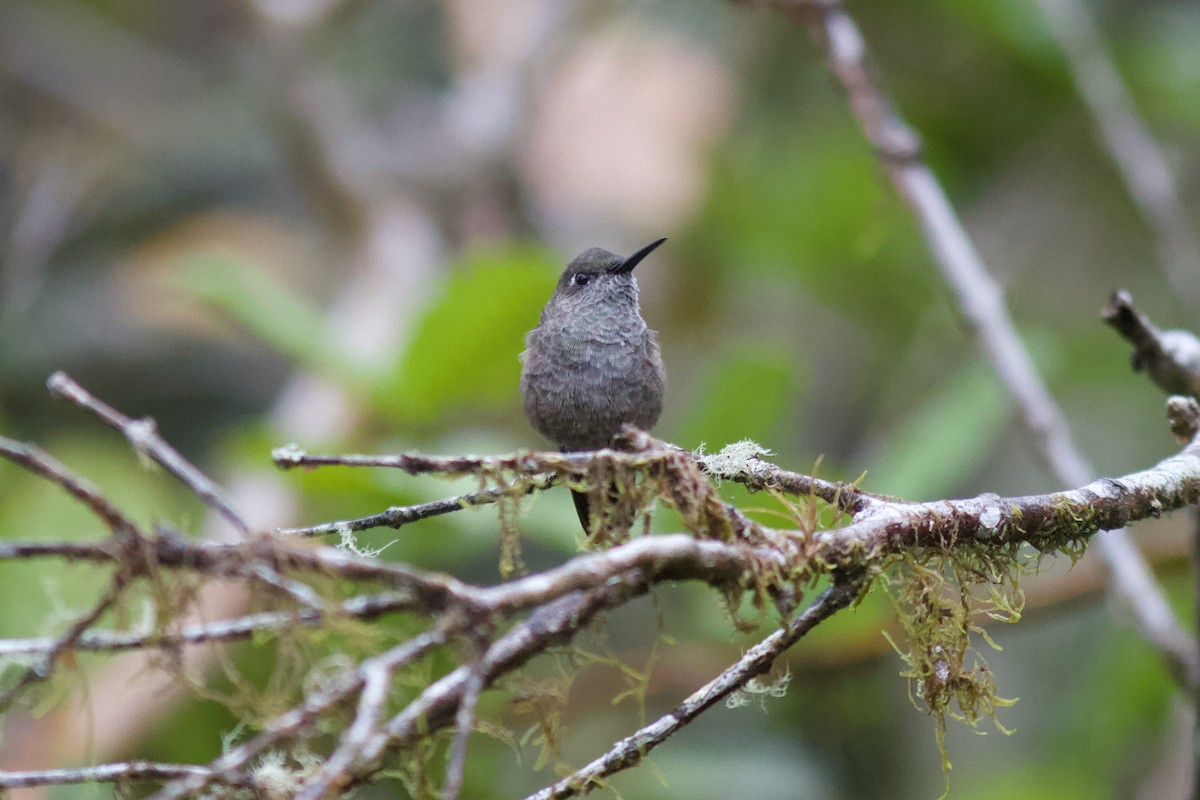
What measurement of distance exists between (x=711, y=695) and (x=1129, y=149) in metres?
3.88

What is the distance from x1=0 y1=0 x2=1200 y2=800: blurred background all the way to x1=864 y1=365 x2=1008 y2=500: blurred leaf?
2 centimetres

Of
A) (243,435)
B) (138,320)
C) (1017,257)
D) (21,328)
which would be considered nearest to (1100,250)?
(1017,257)

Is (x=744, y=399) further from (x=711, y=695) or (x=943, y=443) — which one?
(x=711, y=695)

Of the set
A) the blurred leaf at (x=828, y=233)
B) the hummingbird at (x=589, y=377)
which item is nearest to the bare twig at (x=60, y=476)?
the hummingbird at (x=589, y=377)

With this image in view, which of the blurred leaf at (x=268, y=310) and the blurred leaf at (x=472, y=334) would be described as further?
the blurred leaf at (x=268, y=310)

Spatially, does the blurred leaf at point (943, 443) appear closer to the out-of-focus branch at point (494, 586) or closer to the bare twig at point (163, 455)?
the out-of-focus branch at point (494, 586)

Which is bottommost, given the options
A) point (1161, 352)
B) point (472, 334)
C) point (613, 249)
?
point (1161, 352)

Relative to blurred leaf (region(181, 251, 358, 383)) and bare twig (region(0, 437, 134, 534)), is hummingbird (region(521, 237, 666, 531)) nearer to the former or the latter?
blurred leaf (region(181, 251, 358, 383))

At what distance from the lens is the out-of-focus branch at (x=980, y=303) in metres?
3.32

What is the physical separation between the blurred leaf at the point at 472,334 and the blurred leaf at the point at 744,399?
2.30ft

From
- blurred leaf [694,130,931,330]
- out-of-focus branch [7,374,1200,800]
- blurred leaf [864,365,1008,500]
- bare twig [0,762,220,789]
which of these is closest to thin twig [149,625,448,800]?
out-of-focus branch [7,374,1200,800]

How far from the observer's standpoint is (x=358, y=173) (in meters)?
6.61

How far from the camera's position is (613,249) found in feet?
24.2

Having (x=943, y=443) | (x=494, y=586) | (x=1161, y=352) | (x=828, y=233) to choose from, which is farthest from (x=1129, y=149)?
(x=494, y=586)
